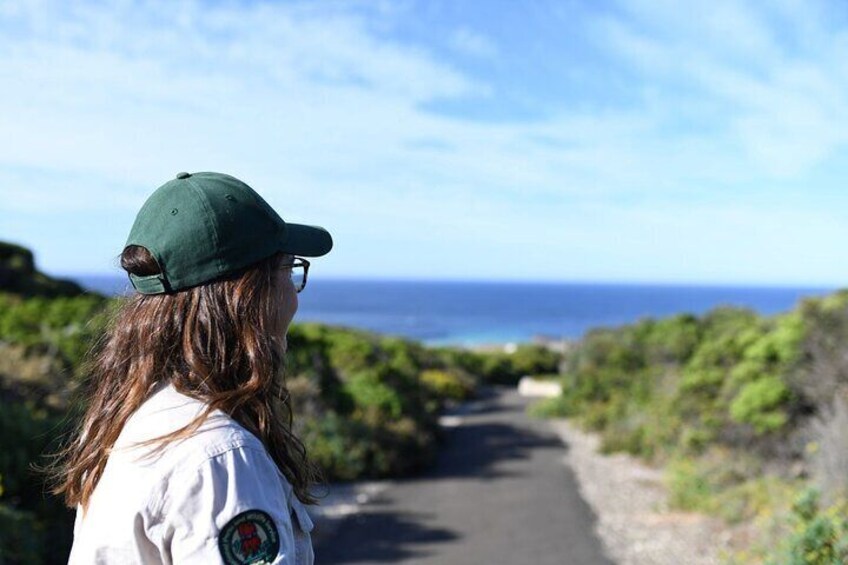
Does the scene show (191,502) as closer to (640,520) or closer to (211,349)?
(211,349)

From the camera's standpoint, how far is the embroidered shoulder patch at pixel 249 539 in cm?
139

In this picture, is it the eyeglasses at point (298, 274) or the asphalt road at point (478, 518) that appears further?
the asphalt road at point (478, 518)

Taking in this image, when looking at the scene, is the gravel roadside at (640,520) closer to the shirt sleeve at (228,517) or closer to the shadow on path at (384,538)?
the shadow on path at (384,538)

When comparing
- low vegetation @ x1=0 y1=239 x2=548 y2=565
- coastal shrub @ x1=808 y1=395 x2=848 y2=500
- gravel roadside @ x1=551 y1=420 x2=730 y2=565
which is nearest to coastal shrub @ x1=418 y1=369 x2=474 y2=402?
low vegetation @ x1=0 y1=239 x2=548 y2=565

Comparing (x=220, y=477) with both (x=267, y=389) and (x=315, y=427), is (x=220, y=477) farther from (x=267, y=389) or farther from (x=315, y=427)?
(x=315, y=427)

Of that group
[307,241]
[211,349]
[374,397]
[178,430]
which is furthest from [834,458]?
[374,397]

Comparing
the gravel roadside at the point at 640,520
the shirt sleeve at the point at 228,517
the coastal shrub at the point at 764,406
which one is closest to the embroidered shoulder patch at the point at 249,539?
the shirt sleeve at the point at 228,517

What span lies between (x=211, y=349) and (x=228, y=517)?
43 cm

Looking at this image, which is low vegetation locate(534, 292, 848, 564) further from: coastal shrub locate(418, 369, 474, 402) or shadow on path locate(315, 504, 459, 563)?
coastal shrub locate(418, 369, 474, 402)

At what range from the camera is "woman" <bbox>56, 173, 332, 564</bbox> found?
143 cm

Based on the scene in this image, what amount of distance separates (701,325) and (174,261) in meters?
14.7

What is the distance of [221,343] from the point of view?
5.67 ft

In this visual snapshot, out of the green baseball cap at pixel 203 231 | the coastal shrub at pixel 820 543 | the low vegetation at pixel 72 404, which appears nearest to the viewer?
the green baseball cap at pixel 203 231

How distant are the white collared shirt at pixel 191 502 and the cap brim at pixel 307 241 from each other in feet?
1.29
